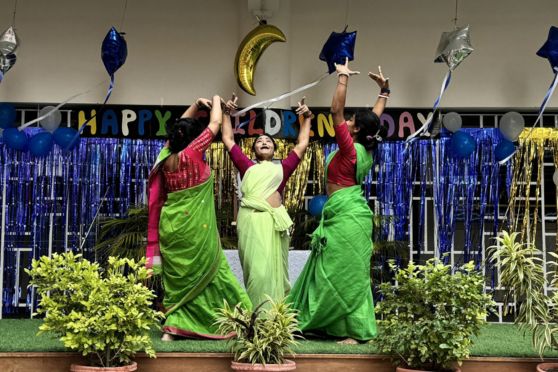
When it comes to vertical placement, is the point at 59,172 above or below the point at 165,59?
below

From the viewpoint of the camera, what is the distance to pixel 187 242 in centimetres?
510

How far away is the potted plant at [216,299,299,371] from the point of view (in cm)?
434

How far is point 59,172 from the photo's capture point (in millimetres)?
7195

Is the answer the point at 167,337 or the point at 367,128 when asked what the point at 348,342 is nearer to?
the point at 167,337

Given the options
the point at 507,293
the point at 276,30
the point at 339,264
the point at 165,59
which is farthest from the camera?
the point at 165,59

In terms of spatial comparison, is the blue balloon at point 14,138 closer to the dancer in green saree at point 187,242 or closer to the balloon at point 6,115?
the balloon at point 6,115

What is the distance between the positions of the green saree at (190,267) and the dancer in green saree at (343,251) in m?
0.45

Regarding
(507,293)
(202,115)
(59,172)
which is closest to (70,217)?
(59,172)

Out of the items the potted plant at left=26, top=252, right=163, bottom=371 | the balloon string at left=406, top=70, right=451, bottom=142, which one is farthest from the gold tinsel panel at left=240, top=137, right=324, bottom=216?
the potted plant at left=26, top=252, right=163, bottom=371

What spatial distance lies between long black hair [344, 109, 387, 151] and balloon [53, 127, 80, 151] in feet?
8.54

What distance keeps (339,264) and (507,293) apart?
105cm

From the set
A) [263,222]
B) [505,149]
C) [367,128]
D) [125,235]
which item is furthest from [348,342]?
[505,149]

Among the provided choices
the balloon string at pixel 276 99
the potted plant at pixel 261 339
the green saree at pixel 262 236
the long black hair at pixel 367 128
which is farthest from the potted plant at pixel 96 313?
the balloon string at pixel 276 99

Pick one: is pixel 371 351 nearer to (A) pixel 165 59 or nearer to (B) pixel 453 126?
(B) pixel 453 126
